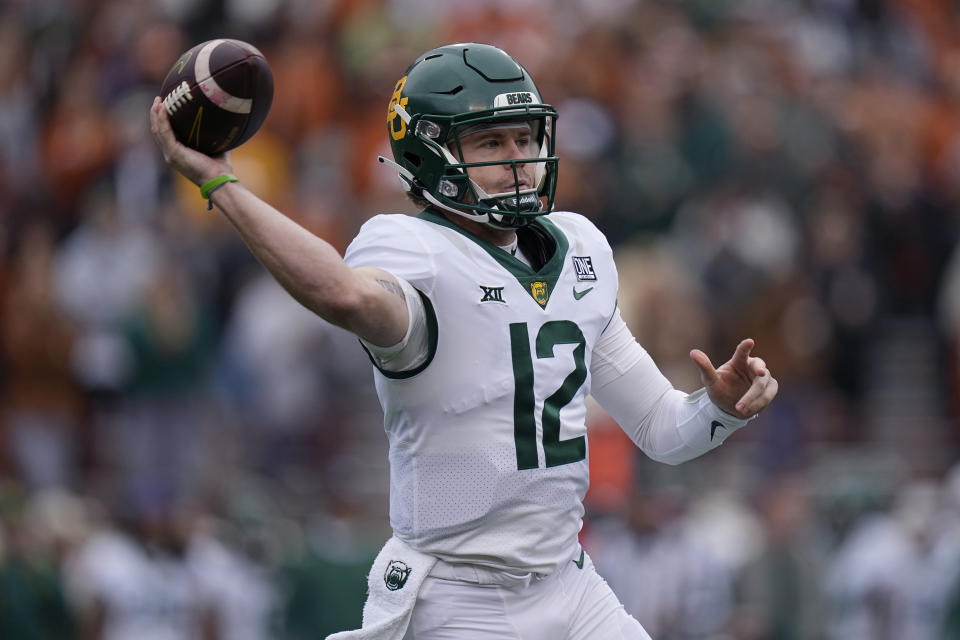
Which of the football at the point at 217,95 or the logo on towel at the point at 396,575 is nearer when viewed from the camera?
the football at the point at 217,95

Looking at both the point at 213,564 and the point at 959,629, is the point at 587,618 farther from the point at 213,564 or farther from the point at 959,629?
the point at 213,564

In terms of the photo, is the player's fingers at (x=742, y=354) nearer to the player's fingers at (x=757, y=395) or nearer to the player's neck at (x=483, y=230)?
the player's fingers at (x=757, y=395)

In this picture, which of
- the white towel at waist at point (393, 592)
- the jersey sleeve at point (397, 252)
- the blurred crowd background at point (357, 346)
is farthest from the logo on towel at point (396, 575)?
the blurred crowd background at point (357, 346)

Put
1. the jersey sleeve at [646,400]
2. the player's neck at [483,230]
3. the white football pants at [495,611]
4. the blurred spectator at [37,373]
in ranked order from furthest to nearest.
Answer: the blurred spectator at [37,373] → the jersey sleeve at [646,400] → the player's neck at [483,230] → the white football pants at [495,611]

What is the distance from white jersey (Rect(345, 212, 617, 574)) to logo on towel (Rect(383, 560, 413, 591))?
0.21ft

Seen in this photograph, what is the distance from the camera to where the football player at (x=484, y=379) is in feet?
11.9

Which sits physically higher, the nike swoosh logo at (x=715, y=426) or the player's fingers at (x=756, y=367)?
the player's fingers at (x=756, y=367)

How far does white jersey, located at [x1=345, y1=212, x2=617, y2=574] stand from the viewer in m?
3.63

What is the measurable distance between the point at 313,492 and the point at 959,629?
4.27 meters

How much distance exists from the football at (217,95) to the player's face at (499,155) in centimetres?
51

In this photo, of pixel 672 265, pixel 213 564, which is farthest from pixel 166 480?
pixel 672 265

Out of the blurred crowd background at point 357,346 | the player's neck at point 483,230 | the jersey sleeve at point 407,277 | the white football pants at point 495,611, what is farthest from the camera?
the blurred crowd background at point 357,346

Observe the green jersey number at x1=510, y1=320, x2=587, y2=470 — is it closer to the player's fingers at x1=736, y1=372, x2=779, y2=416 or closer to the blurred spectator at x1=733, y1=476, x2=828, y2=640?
the player's fingers at x1=736, y1=372, x2=779, y2=416

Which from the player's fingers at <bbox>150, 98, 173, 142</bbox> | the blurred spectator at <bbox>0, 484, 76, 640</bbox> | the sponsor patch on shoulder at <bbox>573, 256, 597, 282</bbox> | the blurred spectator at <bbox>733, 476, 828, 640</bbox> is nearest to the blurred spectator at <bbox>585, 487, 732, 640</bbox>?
the blurred spectator at <bbox>733, 476, 828, 640</bbox>
